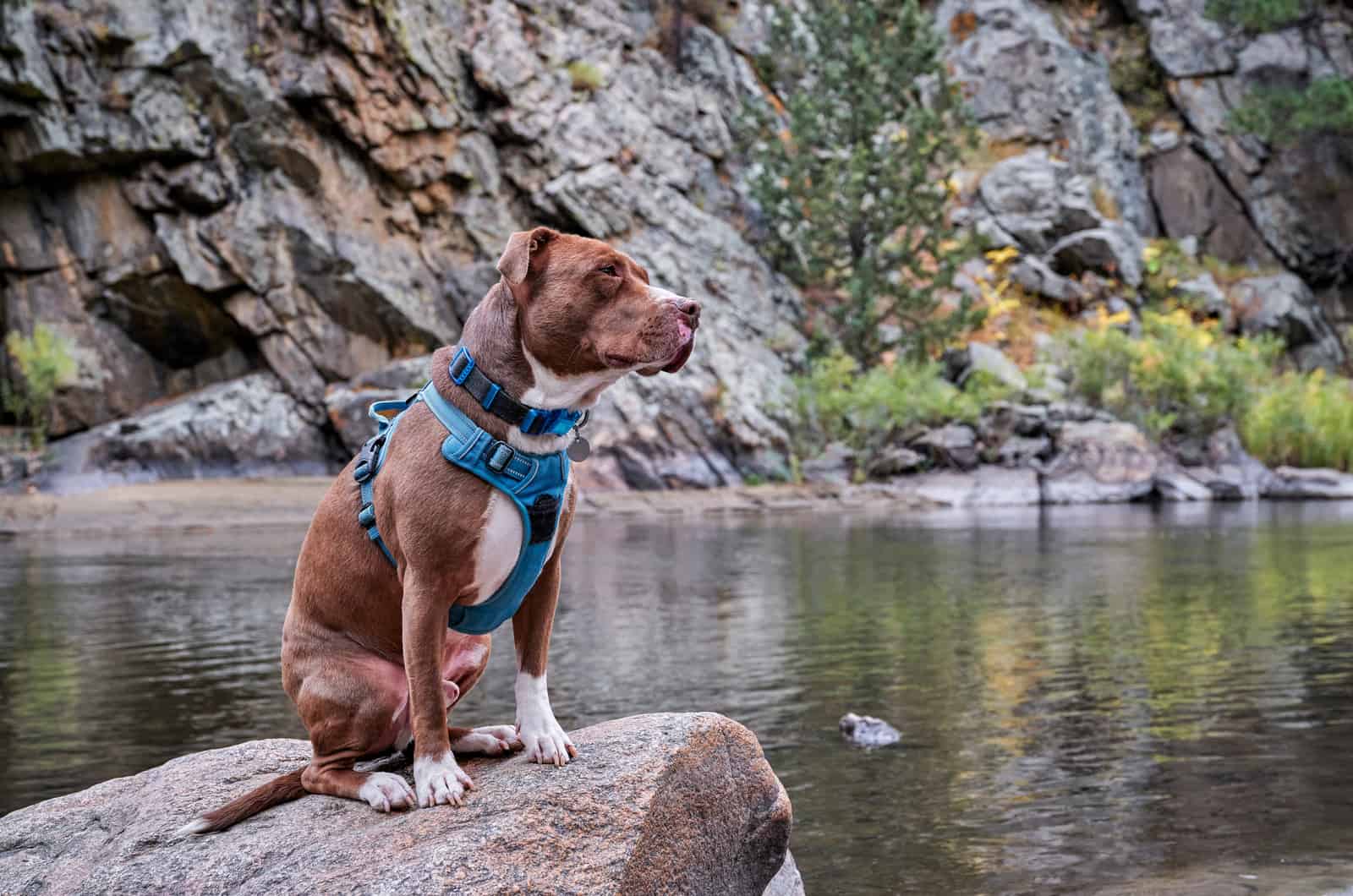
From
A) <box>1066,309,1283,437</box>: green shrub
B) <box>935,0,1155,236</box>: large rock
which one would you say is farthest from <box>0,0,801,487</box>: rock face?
<box>935,0,1155,236</box>: large rock

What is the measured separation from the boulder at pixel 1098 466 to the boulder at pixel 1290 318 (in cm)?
1756

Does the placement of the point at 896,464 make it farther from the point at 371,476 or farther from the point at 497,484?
the point at 497,484

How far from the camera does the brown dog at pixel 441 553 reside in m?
4.14

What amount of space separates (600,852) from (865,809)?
4.45 meters

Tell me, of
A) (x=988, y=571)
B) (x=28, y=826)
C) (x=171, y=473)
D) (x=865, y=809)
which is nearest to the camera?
(x=28, y=826)

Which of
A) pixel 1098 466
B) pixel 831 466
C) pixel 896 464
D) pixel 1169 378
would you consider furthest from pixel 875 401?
pixel 1169 378

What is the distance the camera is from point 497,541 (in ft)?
13.8

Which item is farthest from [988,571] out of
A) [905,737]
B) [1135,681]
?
[905,737]

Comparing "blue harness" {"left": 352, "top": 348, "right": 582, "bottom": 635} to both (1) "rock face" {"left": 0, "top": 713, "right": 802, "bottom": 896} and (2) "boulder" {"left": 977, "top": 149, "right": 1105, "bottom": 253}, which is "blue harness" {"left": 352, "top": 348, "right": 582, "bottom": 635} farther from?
(2) "boulder" {"left": 977, "top": 149, "right": 1105, "bottom": 253}

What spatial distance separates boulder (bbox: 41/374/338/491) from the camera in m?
36.0

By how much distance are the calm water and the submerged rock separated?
0.46ft

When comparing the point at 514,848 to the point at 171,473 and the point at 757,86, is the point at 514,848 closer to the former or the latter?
the point at 171,473

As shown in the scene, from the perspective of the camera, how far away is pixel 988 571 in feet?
65.5

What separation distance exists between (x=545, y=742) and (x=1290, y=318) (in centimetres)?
5494
